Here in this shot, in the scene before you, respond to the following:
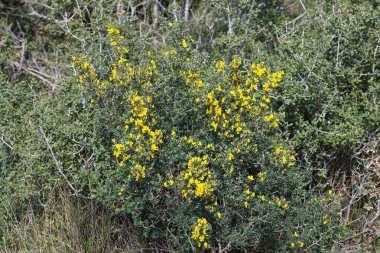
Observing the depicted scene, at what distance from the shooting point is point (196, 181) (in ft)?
10.9

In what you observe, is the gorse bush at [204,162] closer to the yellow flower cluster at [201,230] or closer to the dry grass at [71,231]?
the yellow flower cluster at [201,230]

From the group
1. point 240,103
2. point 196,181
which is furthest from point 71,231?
point 240,103

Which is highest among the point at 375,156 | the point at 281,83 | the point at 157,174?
the point at 281,83

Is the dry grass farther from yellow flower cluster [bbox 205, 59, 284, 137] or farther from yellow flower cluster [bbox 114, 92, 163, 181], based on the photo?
yellow flower cluster [bbox 205, 59, 284, 137]

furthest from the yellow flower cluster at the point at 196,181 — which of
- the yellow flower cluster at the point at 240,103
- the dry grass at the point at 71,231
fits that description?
the dry grass at the point at 71,231

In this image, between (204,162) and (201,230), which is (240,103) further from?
(201,230)

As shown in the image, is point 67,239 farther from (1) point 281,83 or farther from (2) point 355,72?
(2) point 355,72

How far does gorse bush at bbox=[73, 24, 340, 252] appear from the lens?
3418mm

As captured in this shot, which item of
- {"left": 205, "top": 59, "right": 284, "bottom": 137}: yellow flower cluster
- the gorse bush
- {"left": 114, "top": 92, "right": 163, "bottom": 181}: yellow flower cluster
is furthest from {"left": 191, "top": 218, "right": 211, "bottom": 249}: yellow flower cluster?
{"left": 205, "top": 59, "right": 284, "bottom": 137}: yellow flower cluster

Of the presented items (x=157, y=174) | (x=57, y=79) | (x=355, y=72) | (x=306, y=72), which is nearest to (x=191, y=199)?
(x=157, y=174)

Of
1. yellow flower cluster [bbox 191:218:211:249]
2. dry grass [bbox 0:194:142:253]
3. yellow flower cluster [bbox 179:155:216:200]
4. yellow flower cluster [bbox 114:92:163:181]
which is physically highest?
yellow flower cluster [bbox 114:92:163:181]

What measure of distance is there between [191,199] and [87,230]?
854 mm

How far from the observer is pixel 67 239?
386cm

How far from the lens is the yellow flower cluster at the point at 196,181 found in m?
3.30
